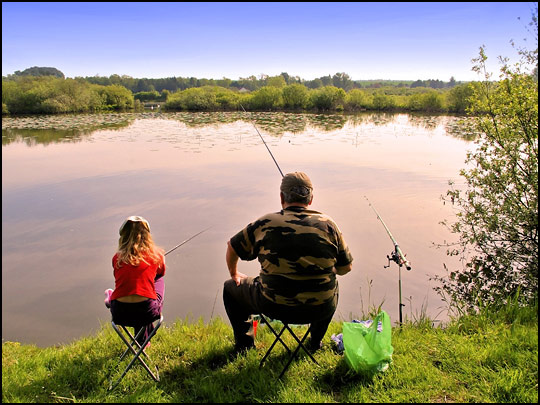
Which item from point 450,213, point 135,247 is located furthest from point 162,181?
point 135,247

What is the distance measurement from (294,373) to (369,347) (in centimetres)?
55

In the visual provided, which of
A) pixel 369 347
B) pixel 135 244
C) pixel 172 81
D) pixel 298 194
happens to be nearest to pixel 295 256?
pixel 298 194

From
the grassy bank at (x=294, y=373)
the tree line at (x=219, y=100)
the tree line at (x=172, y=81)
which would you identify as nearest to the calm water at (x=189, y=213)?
the grassy bank at (x=294, y=373)

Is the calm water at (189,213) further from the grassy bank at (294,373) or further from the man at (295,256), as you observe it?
the man at (295,256)

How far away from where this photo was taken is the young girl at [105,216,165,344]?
2.53m

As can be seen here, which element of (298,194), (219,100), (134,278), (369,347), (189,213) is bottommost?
(189,213)

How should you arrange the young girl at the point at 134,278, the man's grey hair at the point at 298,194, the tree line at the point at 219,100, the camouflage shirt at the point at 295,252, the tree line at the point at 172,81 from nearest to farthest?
the camouflage shirt at the point at 295,252, the man's grey hair at the point at 298,194, the young girl at the point at 134,278, the tree line at the point at 219,100, the tree line at the point at 172,81

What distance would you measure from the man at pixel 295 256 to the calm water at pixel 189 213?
2116 mm

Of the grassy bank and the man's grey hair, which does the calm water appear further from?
the man's grey hair

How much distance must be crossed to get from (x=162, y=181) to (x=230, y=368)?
8260mm

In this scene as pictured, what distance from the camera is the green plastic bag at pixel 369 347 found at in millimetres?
2443

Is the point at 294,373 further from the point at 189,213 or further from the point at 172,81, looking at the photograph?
the point at 172,81

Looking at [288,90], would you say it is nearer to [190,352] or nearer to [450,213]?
[450,213]

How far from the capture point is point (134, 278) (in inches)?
99.7
